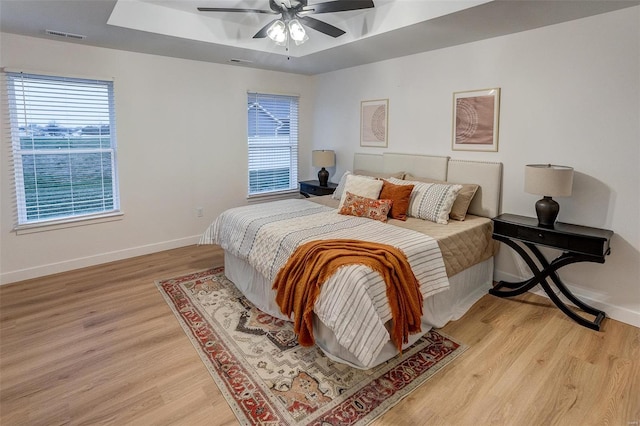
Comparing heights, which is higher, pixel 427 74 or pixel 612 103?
pixel 427 74

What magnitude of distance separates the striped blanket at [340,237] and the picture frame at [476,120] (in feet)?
4.58

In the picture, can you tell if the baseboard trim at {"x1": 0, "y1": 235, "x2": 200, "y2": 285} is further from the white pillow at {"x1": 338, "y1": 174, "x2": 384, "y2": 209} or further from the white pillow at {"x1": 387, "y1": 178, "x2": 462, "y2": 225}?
the white pillow at {"x1": 387, "y1": 178, "x2": 462, "y2": 225}

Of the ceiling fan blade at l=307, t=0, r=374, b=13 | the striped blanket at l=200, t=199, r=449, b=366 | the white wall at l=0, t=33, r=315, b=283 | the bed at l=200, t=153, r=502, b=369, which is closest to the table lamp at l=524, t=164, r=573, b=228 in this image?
the bed at l=200, t=153, r=502, b=369

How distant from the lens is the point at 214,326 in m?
2.85

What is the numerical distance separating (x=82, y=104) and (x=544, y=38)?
15.0 feet

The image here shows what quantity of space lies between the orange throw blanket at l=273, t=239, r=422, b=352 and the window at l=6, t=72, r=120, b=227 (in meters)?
2.83

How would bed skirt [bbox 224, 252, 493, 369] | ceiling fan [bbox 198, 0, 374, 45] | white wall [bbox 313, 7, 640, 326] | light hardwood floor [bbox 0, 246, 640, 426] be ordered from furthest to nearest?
white wall [bbox 313, 7, 640, 326] → ceiling fan [bbox 198, 0, 374, 45] → bed skirt [bbox 224, 252, 493, 369] → light hardwood floor [bbox 0, 246, 640, 426]

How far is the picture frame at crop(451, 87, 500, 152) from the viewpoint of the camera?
3570 millimetres

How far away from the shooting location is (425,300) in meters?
2.70

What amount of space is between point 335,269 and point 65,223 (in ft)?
10.7

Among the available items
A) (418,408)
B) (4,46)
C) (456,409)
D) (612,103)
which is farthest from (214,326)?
(612,103)

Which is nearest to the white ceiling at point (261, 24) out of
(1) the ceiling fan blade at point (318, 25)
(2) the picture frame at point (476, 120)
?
(2) the picture frame at point (476, 120)

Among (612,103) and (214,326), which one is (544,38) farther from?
(214,326)

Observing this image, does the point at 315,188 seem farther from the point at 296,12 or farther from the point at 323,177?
the point at 296,12
